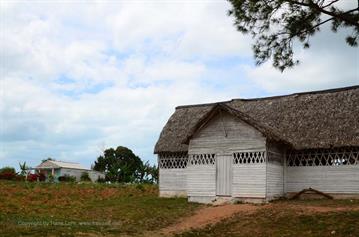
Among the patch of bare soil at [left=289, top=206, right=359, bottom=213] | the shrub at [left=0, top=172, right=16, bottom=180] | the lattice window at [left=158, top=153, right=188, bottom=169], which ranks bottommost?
the patch of bare soil at [left=289, top=206, right=359, bottom=213]

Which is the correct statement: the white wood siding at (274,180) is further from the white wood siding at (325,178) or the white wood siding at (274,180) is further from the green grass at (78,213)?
the green grass at (78,213)

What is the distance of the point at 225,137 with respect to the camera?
2534 cm

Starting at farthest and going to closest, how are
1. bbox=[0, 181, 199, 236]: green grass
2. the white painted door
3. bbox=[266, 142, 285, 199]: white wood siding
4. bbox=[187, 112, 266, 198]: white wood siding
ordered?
the white painted door < bbox=[266, 142, 285, 199]: white wood siding < bbox=[187, 112, 266, 198]: white wood siding < bbox=[0, 181, 199, 236]: green grass

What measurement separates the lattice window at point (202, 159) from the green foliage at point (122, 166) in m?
34.3

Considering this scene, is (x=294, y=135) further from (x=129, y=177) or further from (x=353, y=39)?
(x=129, y=177)

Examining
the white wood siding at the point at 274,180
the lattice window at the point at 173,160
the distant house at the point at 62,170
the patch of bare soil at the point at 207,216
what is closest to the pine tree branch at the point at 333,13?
the patch of bare soil at the point at 207,216

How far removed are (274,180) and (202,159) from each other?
4016 millimetres

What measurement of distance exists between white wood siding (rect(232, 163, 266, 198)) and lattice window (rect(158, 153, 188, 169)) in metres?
5.30

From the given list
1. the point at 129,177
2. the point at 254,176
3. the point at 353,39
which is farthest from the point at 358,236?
the point at 129,177

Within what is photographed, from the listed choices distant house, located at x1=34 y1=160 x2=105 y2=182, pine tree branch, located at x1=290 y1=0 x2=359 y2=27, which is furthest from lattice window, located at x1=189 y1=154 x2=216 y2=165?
distant house, located at x1=34 y1=160 x2=105 y2=182

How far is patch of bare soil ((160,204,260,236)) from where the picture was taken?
722 inches

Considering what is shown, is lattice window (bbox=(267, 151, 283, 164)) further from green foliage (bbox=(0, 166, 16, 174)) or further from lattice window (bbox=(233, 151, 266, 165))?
green foliage (bbox=(0, 166, 16, 174))

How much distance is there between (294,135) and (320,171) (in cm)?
238

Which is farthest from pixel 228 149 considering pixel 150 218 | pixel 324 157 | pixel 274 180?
pixel 150 218
